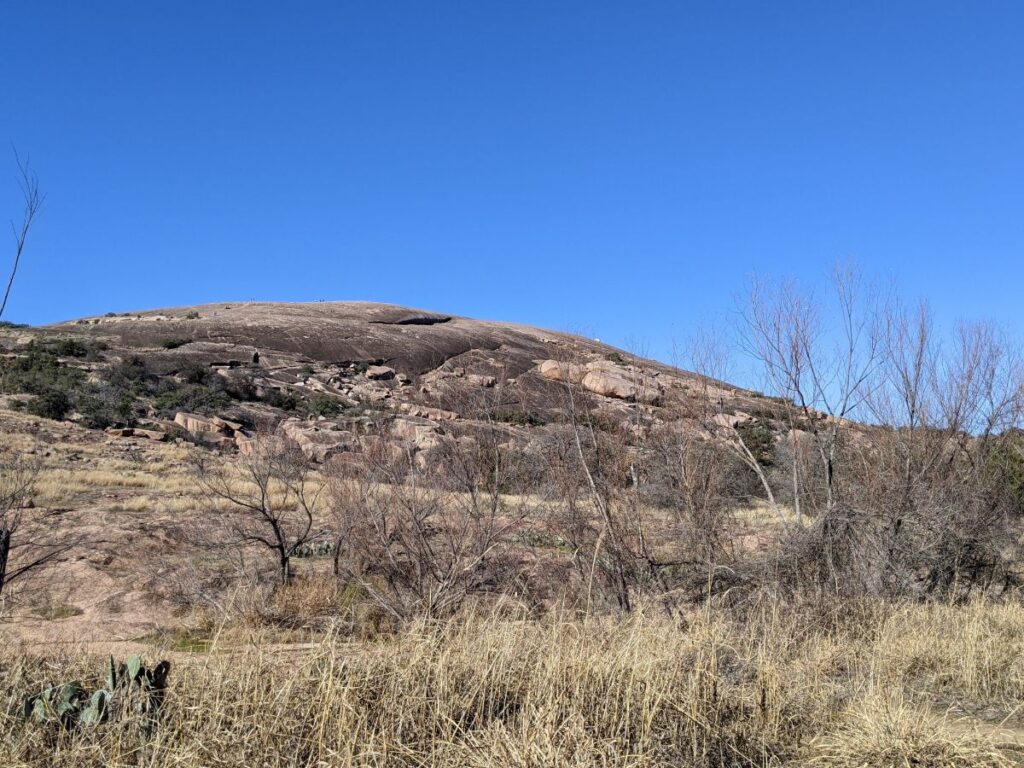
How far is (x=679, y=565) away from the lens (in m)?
10.3

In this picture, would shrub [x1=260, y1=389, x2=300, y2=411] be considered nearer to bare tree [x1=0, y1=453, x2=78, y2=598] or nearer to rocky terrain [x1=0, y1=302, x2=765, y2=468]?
rocky terrain [x1=0, y1=302, x2=765, y2=468]

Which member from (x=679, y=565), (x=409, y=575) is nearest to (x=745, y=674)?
(x=679, y=565)

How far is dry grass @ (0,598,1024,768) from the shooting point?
13.5 feet

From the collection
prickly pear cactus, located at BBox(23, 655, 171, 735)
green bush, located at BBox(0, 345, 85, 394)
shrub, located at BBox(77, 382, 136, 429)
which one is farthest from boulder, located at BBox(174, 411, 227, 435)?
prickly pear cactus, located at BBox(23, 655, 171, 735)

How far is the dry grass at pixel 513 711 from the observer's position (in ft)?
13.5

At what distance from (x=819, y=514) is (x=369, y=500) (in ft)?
20.3

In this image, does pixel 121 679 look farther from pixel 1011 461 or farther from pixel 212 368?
pixel 212 368

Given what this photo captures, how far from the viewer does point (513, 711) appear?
497cm

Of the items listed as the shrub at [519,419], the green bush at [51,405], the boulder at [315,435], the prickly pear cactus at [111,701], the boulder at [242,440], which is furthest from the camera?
the green bush at [51,405]

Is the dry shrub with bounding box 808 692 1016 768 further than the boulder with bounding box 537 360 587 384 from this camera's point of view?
No

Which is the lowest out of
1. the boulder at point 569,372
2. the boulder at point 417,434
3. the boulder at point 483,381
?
the boulder at point 417,434

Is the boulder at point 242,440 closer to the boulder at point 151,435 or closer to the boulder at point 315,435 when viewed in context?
the boulder at point 315,435

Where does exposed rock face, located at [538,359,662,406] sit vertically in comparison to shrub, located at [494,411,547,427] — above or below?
above

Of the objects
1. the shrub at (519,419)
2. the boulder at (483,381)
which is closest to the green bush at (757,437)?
the shrub at (519,419)
